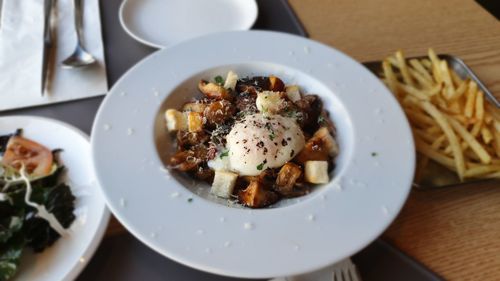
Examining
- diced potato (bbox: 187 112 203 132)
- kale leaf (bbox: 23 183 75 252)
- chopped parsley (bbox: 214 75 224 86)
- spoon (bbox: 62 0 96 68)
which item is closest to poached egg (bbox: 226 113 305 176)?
diced potato (bbox: 187 112 203 132)

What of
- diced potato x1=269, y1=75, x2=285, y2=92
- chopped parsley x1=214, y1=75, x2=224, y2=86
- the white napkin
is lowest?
the white napkin

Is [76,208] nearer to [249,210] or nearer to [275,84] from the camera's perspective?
[249,210]

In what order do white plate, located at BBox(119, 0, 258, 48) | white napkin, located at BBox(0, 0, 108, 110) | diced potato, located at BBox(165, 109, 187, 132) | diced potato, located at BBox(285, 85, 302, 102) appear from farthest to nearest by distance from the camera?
1. white plate, located at BBox(119, 0, 258, 48)
2. white napkin, located at BBox(0, 0, 108, 110)
3. diced potato, located at BBox(285, 85, 302, 102)
4. diced potato, located at BBox(165, 109, 187, 132)

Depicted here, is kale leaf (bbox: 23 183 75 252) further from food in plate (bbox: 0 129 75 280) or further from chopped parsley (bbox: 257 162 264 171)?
chopped parsley (bbox: 257 162 264 171)

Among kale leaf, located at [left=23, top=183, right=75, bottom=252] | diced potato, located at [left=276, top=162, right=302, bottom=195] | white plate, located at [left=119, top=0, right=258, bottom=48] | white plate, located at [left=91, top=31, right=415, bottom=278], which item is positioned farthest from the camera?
white plate, located at [left=119, top=0, right=258, bottom=48]

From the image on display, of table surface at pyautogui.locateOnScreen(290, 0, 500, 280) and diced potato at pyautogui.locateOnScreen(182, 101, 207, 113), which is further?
diced potato at pyautogui.locateOnScreen(182, 101, 207, 113)

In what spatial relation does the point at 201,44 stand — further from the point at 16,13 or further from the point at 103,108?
the point at 16,13
